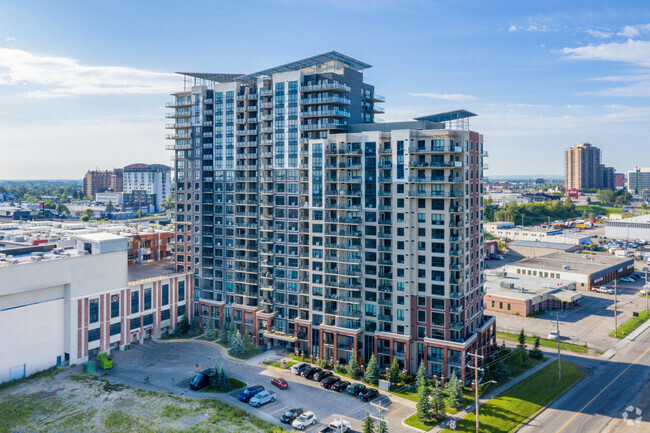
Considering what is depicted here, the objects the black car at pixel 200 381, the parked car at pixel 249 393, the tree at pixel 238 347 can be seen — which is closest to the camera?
the parked car at pixel 249 393

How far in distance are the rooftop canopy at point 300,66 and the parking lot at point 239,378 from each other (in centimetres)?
5087

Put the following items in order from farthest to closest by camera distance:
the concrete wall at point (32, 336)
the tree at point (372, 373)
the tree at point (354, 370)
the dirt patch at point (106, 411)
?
1. the tree at point (354, 370)
2. the concrete wall at point (32, 336)
3. the tree at point (372, 373)
4. the dirt patch at point (106, 411)

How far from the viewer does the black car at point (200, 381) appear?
67.3m

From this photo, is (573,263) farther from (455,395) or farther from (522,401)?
(455,395)

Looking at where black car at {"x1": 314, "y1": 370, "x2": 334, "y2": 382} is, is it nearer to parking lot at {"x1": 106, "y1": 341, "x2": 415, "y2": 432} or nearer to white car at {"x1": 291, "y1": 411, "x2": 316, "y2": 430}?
parking lot at {"x1": 106, "y1": 341, "x2": 415, "y2": 432}

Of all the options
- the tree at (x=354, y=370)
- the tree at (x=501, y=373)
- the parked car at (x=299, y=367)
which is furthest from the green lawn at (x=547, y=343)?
the parked car at (x=299, y=367)

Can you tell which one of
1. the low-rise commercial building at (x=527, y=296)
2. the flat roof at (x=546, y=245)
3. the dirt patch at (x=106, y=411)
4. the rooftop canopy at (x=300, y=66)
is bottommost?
the dirt patch at (x=106, y=411)

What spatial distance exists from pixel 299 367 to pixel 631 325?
6887 cm

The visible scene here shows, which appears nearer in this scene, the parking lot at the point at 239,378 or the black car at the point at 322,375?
the parking lot at the point at 239,378

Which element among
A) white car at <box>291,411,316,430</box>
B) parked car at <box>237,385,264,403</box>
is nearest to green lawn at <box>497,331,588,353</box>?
white car at <box>291,411,316,430</box>

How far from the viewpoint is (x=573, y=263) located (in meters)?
140

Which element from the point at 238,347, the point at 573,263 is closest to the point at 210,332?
the point at 238,347

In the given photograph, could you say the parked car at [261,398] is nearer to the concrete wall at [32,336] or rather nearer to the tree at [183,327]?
the tree at [183,327]

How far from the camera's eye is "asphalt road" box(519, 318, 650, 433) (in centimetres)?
5781
